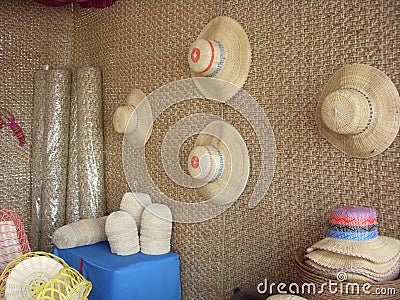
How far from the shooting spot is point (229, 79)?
8.34 feet

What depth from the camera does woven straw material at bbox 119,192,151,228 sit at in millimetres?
2969

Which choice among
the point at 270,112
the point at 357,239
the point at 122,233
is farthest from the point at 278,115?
the point at 122,233

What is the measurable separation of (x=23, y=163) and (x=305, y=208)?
2.50 metres

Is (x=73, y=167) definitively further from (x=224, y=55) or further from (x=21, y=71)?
(x=224, y=55)

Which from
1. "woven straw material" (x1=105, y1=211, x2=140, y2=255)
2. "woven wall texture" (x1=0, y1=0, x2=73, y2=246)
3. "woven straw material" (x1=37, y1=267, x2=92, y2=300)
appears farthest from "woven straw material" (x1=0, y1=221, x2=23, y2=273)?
"woven wall texture" (x1=0, y1=0, x2=73, y2=246)

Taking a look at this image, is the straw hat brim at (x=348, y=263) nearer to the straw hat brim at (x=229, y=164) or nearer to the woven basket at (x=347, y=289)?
the woven basket at (x=347, y=289)

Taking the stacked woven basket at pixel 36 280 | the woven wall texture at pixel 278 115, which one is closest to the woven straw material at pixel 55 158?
the woven wall texture at pixel 278 115

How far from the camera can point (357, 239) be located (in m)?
1.77

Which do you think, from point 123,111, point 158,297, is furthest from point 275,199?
point 123,111

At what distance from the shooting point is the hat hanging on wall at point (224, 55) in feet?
7.86

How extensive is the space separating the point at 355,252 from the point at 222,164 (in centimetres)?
101

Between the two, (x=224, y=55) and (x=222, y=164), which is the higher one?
(x=224, y=55)

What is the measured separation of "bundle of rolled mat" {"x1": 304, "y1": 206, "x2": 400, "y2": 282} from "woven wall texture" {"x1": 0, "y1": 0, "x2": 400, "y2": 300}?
0.28 m

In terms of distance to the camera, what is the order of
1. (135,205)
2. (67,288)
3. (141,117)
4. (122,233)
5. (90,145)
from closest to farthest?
(67,288), (122,233), (135,205), (141,117), (90,145)
